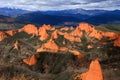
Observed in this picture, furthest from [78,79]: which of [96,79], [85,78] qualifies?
[96,79]

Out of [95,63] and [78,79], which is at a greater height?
[95,63]

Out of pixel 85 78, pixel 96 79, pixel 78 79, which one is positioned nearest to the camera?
pixel 96 79

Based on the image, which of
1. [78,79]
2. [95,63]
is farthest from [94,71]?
[78,79]

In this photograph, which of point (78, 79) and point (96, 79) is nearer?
point (96, 79)

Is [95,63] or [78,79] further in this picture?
[78,79]

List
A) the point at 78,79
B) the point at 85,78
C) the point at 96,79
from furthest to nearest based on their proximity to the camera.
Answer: the point at 78,79, the point at 85,78, the point at 96,79

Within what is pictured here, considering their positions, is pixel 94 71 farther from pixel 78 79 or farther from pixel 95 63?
pixel 78 79

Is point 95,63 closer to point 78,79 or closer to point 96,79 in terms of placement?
point 96,79

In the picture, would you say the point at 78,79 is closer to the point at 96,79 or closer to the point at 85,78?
the point at 85,78
